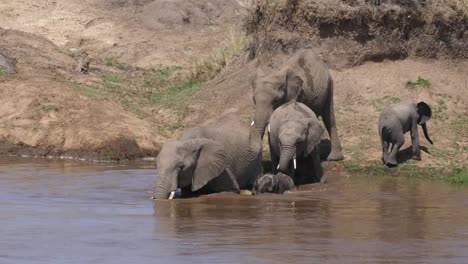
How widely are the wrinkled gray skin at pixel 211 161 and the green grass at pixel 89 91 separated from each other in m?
6.53

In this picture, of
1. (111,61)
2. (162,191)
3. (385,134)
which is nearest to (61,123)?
(385,134)

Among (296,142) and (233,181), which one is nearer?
(233,181)

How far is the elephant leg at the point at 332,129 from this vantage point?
18359 millimetres

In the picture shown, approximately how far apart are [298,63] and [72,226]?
654cm

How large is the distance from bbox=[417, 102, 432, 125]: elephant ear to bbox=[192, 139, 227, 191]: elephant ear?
4052mm

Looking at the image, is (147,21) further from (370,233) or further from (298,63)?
(370,233)

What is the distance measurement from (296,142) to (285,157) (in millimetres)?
252

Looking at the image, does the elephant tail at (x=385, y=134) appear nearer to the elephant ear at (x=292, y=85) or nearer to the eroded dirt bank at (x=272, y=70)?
the eroded dirt bank at (x=272, y=70)

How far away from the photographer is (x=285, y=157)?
631 inches

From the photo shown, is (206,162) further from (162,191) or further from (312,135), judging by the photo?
(312,135)

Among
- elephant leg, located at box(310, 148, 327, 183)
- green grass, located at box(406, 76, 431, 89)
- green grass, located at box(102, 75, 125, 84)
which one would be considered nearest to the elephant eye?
elephant leg, located at box(310, 148, 327, 183)

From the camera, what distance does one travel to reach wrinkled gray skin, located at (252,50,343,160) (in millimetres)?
17281

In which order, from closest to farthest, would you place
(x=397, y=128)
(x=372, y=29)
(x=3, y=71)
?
(x=397, y=128), (x=372, y=29), (x=3, y=71)

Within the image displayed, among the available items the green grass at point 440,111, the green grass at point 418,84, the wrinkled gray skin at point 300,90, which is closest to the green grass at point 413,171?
the wrinkled gray skin at point 300,90
